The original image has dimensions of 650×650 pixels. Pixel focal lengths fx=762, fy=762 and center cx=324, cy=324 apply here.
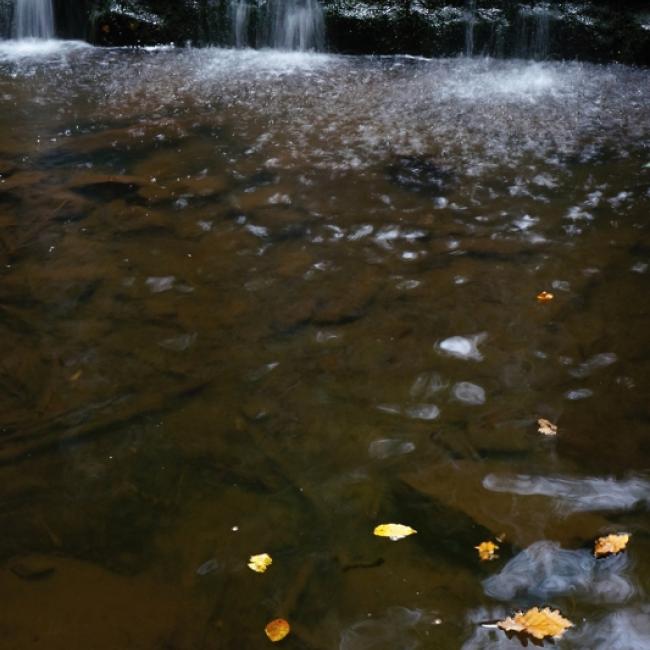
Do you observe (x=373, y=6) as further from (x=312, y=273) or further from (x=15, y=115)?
(x=312, y=273)

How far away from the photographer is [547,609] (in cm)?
263

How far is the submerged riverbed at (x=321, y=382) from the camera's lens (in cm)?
271

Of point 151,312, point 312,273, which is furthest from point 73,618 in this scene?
point 312,273

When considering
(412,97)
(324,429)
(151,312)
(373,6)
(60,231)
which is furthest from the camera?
(373,6)

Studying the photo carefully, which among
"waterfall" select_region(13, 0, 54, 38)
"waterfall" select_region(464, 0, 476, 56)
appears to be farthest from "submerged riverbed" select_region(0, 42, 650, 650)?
"waterfall" select_region(13, 0, 54, 38)

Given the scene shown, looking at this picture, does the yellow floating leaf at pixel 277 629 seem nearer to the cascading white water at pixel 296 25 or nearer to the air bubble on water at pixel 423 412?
the air bubble on water at pixel 423 412

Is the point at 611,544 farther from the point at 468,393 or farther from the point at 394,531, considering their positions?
the point at 468,393

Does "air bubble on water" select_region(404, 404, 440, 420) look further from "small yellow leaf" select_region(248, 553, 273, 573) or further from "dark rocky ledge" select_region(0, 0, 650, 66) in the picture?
"dark rocky ledge" select_region(0, 0, 650, 66)

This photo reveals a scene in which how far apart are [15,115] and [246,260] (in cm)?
417

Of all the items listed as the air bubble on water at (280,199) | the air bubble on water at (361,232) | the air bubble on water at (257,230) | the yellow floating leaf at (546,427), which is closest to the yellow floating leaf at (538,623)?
the yellow floating leaf at (546,427)

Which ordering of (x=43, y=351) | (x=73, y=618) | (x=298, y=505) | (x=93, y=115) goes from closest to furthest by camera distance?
1. (x=73, y=618)
2. (x=298, y=505)
3. (x=43, y=351)
4. (x=93, y=115)

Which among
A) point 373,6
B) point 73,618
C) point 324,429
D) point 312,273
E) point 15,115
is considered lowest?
point 73,618

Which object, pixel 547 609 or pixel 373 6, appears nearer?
pixel 547 609

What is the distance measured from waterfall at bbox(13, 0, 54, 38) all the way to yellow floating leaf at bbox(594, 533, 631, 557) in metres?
10.9
